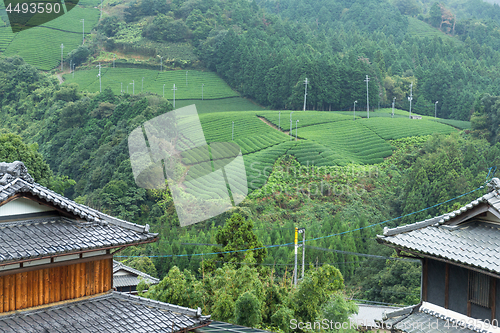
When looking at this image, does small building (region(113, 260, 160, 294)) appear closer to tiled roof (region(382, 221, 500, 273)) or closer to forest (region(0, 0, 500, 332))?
forest (region(0, 0, 500, 332))

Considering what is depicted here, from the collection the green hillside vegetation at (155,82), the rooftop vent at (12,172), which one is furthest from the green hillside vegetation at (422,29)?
the rooftop vent at (12,172)

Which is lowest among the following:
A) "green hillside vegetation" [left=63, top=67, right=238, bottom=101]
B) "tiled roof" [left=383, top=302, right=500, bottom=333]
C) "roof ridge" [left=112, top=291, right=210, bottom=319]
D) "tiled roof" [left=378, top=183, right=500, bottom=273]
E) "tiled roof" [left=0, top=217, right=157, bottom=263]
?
"tiled roof" [left=383, top=302, right=500, bottom=333]

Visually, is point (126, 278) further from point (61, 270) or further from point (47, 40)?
point (47, 40)

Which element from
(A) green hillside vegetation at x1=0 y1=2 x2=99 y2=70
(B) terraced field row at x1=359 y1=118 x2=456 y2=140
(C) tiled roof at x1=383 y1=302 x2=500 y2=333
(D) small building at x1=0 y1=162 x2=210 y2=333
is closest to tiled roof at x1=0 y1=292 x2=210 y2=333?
(D) small building at x1=0 y1=162 x2=210 y2=333

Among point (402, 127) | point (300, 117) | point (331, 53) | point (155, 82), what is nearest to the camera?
point (402, 127)

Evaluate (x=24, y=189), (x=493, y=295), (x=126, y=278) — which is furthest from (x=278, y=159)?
(x=24, y=189)

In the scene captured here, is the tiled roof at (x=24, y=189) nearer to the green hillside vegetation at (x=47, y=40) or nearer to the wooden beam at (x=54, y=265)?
the wooden beam at (x=54, y=265)

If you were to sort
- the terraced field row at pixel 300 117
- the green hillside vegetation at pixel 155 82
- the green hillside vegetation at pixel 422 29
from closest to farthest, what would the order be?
the terraced field row at pixel 300 117, the green hillside vegetation at pixel 155 82, the green hillside vegetation at pixel 422 29
